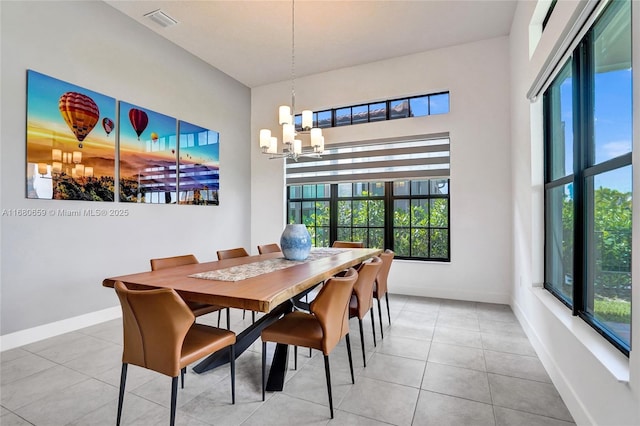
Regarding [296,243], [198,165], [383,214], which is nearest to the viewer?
[296,243]

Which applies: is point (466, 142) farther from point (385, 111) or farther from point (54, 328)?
point (54, 328)

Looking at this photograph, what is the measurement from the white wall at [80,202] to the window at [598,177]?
14.2ft

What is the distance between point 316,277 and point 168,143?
324 centimetres

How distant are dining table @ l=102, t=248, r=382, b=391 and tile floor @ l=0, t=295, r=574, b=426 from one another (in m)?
0.21

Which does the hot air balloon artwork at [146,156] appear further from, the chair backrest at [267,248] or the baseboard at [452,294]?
the baseboard at [452,294]

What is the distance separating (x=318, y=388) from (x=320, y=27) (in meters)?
3.99

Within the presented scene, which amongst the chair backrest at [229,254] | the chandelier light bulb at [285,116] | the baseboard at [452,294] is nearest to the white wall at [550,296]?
the baseboard at [452,294]

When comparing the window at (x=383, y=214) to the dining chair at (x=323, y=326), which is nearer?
the dining chair at (x=323, y=326)

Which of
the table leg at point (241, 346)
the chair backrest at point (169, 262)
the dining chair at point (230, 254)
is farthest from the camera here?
the dining chair at point (230, 254)

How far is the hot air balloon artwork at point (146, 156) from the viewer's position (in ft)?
12.1

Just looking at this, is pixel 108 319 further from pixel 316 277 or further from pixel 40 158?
pixel 316 277

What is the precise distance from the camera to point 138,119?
3834 mm

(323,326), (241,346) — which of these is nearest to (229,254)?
(241,346)

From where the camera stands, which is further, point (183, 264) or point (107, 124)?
point (107, 124)
